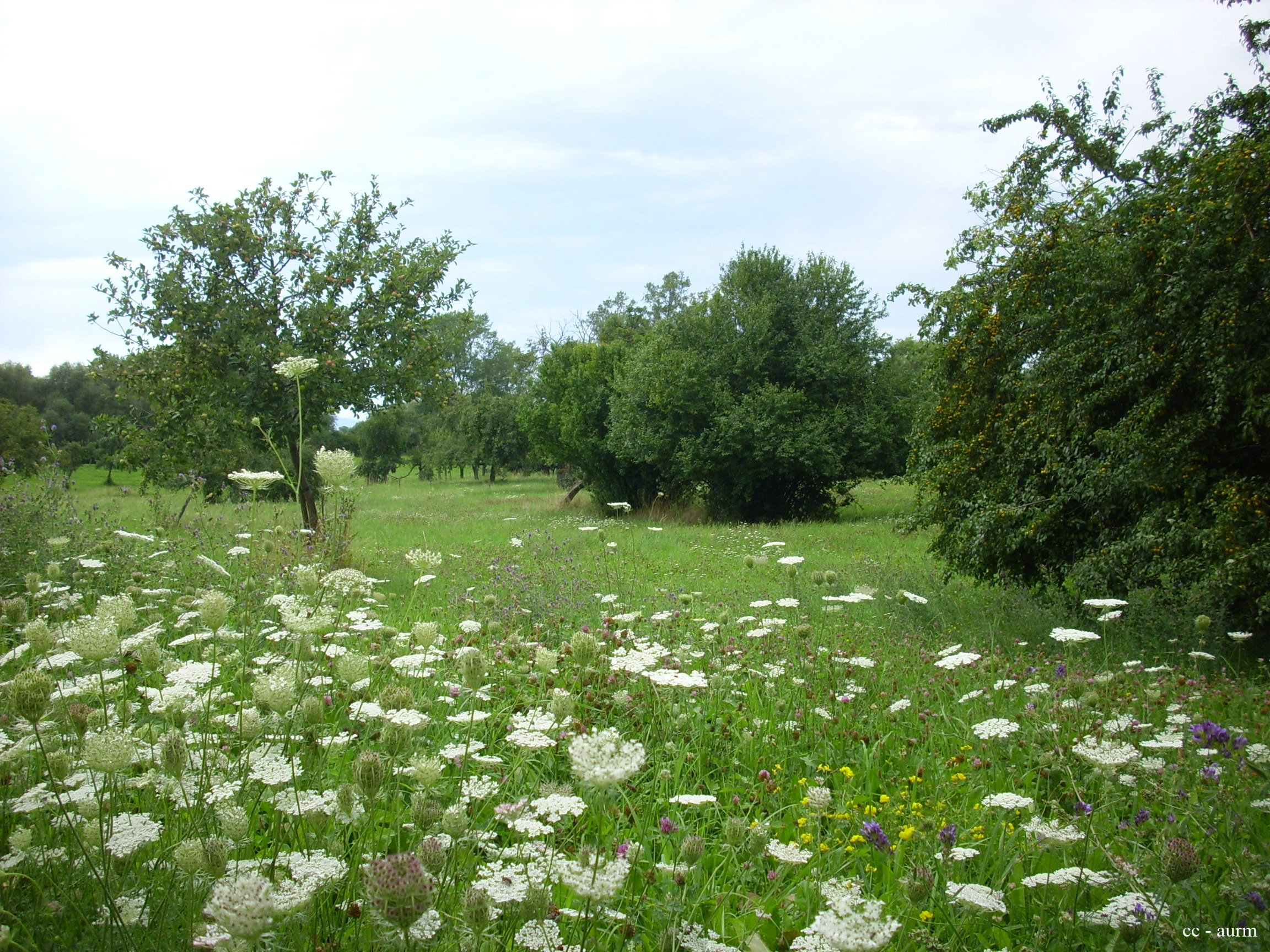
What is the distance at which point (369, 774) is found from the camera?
67.1 inches

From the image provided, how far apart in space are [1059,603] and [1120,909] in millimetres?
5788

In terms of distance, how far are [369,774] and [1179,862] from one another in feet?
5.76

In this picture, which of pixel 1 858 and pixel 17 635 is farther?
pixel 17 635

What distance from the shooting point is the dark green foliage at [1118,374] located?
5395 millimetres

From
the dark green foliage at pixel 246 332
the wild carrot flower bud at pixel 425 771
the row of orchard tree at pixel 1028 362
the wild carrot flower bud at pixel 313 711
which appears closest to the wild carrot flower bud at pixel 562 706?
the wild carrot flower bud at pixel 425 771

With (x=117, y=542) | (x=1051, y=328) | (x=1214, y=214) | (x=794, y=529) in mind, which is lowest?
(x=794, y=529)

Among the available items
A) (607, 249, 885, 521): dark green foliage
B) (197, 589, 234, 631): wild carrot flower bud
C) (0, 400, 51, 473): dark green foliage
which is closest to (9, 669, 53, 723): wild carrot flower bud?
(197, 589, 234, 631): wild carrot flower bud

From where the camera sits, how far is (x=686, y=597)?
4.84 m

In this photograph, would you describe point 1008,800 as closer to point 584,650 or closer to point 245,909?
point 584,650

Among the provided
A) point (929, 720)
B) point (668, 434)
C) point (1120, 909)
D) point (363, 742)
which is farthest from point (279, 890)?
point (668, 434)

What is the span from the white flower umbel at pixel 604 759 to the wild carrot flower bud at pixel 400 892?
1.03 feet

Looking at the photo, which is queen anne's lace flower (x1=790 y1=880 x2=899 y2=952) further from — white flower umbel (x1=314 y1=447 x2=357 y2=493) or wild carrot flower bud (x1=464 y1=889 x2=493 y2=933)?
white flower umbel (x1=314 y1=447 x2=357 y2=493)

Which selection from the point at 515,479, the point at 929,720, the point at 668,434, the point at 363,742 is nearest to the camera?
the point at 363,742

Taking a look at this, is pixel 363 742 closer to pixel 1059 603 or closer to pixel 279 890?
pixel 279 890
